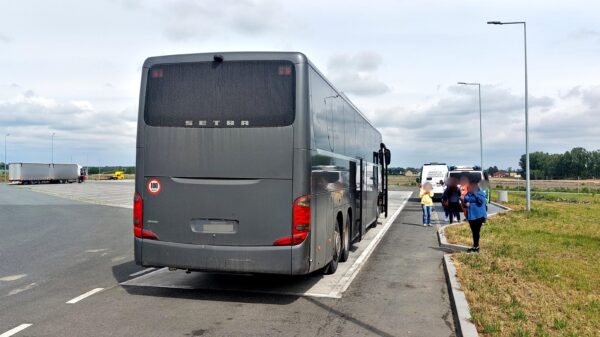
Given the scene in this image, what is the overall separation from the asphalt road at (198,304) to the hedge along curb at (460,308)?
14 centimetres

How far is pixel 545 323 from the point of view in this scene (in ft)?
19.1

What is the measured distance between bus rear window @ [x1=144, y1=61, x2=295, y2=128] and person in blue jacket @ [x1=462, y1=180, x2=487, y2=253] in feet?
19.3

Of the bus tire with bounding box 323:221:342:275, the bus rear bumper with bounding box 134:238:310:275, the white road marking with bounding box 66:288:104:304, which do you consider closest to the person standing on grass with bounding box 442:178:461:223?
the bus tire with bounding box 323:221:342:275

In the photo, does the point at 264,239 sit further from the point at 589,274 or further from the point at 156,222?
the point at 589,274

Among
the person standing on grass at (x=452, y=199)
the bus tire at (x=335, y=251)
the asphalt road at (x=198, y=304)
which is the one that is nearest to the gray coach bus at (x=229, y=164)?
the asphalt road at (x=198, y=304)

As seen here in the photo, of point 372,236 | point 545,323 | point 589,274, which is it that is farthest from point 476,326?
point 372,236

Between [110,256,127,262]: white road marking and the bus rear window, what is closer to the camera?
the bus rear window

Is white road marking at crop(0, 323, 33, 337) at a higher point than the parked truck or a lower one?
lower

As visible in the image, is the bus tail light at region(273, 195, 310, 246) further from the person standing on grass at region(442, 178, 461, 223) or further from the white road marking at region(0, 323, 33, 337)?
the person standing on grass at region(442, 178, 461, 223)

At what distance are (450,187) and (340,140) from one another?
395 inches

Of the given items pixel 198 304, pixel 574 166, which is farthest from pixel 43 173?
pixel 574 166

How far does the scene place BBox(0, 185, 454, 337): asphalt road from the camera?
586 cm

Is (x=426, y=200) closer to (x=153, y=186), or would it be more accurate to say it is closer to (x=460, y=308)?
(x=460, y=308)

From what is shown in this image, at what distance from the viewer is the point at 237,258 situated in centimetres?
687
